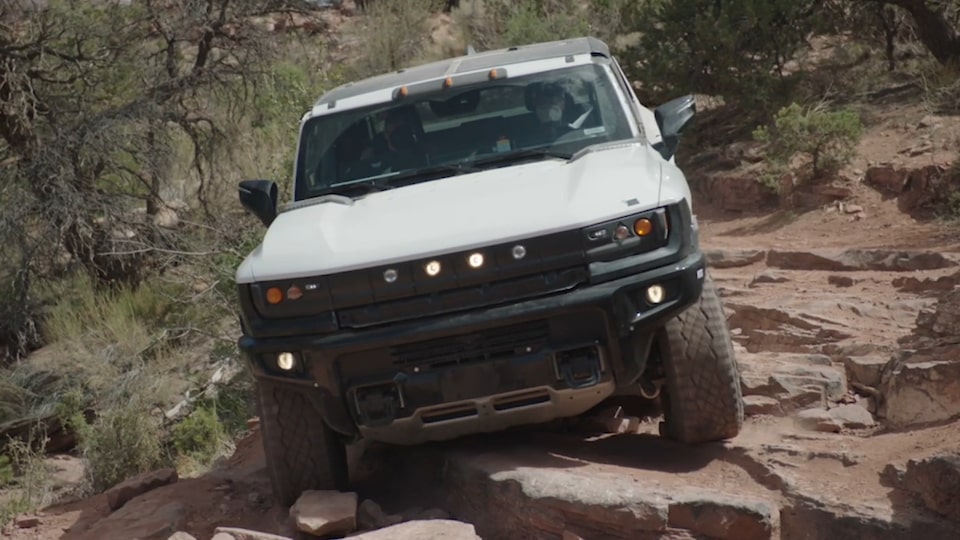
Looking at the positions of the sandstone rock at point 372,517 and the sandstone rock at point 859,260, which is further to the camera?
the sandstone rock at point 859,260

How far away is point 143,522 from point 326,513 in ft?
4.00

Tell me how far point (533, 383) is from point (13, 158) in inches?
379

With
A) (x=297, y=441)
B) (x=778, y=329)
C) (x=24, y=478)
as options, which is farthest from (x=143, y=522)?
(x=778, y=329)

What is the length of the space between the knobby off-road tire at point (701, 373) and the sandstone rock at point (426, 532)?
111 cm

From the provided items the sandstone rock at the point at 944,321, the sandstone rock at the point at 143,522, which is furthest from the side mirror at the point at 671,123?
the sandstone rock at the point at 143,522

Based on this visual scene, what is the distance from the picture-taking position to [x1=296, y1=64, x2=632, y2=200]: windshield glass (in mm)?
6055

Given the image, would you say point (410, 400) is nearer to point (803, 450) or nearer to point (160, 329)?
point (803, 450)

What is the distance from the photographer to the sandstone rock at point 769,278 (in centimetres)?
915

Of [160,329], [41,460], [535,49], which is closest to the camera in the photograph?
[535,49]

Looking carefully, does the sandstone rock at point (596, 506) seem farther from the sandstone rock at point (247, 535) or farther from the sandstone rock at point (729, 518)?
the sandstone rock at point (247, 535)

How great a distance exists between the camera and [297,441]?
560 cm

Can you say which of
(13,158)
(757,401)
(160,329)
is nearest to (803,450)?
(757,401)

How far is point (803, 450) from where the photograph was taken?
5434mm

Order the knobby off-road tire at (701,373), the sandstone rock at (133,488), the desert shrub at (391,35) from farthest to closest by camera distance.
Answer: the desert shrub at (391,35)
the sandstone rock at (133,488)
the knobby off-road tire at (701,373)
